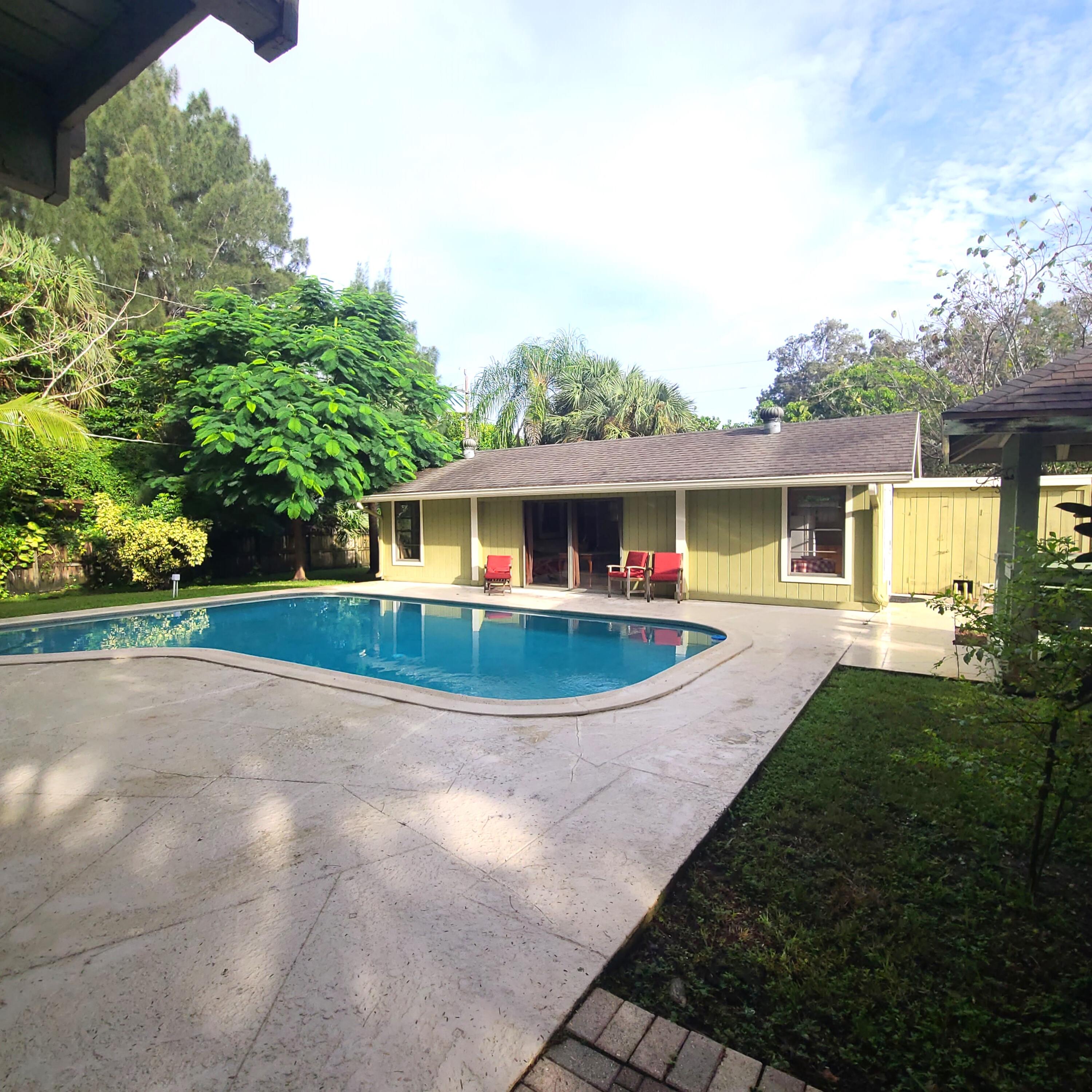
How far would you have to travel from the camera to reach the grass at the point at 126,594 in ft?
36.6

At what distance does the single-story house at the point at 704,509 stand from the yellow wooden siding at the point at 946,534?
1.24ft

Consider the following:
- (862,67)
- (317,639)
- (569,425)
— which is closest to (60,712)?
(317,639)

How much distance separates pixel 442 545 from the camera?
15.1 m

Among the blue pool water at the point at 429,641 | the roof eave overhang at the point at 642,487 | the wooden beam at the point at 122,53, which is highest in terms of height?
the wooden beam at the point at 122,53

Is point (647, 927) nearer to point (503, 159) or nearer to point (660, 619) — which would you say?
point (660, 619)

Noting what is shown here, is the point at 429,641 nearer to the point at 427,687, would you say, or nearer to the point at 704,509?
the point at 427,687

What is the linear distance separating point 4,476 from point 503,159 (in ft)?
43.8

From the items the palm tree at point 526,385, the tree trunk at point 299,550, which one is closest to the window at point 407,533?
the tree trunk at point 299,550

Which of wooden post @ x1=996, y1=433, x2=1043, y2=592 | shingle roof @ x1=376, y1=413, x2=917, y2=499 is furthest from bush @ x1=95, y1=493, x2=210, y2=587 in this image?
wooden post @ x1=996, y1=433, x2=1043, y2=592

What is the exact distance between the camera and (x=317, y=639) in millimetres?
9656

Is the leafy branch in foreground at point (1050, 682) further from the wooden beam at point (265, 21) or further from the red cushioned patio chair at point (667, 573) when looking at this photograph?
the red cushioned patio chair at point (667, 573)

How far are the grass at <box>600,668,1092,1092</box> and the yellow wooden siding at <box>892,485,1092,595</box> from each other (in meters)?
9.06

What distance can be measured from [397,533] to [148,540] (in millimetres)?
5445

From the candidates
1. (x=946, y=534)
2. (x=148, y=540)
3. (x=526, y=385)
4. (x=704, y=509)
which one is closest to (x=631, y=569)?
(x=704, y=509)
